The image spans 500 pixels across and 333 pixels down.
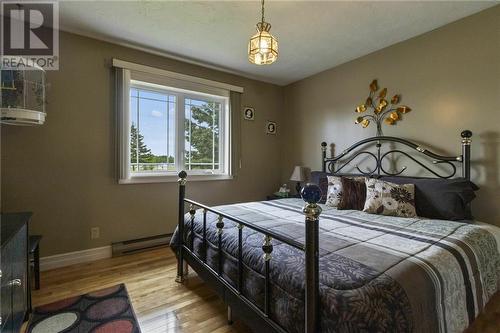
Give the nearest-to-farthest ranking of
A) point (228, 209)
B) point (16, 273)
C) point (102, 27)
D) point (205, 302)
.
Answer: point (16, 273) < point (205, 302) < point (228, 209) < point (102, 27)

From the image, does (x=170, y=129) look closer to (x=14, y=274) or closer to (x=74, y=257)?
(x=74, y=257)

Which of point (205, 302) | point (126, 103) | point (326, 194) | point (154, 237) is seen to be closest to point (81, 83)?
point (126, 103)

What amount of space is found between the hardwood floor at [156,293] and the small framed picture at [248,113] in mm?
2274

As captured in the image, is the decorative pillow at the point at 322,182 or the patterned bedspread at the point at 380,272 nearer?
the patterned bedspread at the point at 380,272

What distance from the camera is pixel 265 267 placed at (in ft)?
4.10

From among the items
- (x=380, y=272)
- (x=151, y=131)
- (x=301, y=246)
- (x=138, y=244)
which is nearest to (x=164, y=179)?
(x=151, y=131)

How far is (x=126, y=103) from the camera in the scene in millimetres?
2775

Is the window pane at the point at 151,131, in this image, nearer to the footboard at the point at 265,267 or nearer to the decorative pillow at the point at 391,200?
the footboard at the point at 265,267

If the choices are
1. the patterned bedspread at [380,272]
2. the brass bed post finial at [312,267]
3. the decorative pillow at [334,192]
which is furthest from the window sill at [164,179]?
the brass bed post finial at [312,267]

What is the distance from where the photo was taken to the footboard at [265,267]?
0.97 meters

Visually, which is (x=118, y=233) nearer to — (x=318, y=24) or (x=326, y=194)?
(x=326, y=194)

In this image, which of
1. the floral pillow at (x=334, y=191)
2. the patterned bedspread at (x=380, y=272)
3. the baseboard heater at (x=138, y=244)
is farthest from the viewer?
the baseboard heater at (x=138, y=244)

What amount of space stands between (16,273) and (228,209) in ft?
4.85

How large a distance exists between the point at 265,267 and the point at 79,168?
2388 mm
